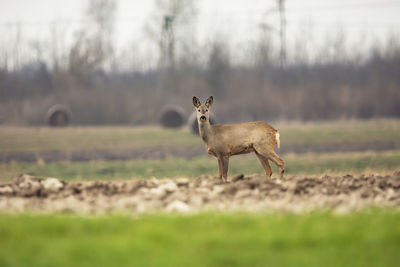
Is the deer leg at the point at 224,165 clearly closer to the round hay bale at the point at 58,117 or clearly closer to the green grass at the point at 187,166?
the green grass at the point at 187,166

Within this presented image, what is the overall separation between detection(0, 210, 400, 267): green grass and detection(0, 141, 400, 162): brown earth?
58.4 ft

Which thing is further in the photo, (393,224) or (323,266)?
(393,224)

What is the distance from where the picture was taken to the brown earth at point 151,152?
25.4 meters

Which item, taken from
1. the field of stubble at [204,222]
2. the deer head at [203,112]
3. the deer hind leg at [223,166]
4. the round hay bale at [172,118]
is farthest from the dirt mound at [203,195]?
the round hay bale at [172,118]

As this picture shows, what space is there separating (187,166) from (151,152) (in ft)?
18.7

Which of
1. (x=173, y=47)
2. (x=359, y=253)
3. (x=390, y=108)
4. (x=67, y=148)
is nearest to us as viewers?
(x=359, y=253)

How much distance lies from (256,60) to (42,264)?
5750 centimetres

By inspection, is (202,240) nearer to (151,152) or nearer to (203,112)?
(203,112)

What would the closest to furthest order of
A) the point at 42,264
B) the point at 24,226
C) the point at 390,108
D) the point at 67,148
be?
the point at 42,264 → the point at 24,226 → the point at 67,148 → the point at 390,108

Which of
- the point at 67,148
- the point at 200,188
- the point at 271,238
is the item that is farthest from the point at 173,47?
the point at 271,238

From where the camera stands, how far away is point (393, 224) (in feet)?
23.8

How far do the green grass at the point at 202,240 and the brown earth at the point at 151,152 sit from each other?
17806 millimetres

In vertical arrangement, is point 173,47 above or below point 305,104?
above

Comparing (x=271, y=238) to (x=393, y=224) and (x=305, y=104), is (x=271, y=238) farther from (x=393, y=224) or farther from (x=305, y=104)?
(x=305, y=104)
